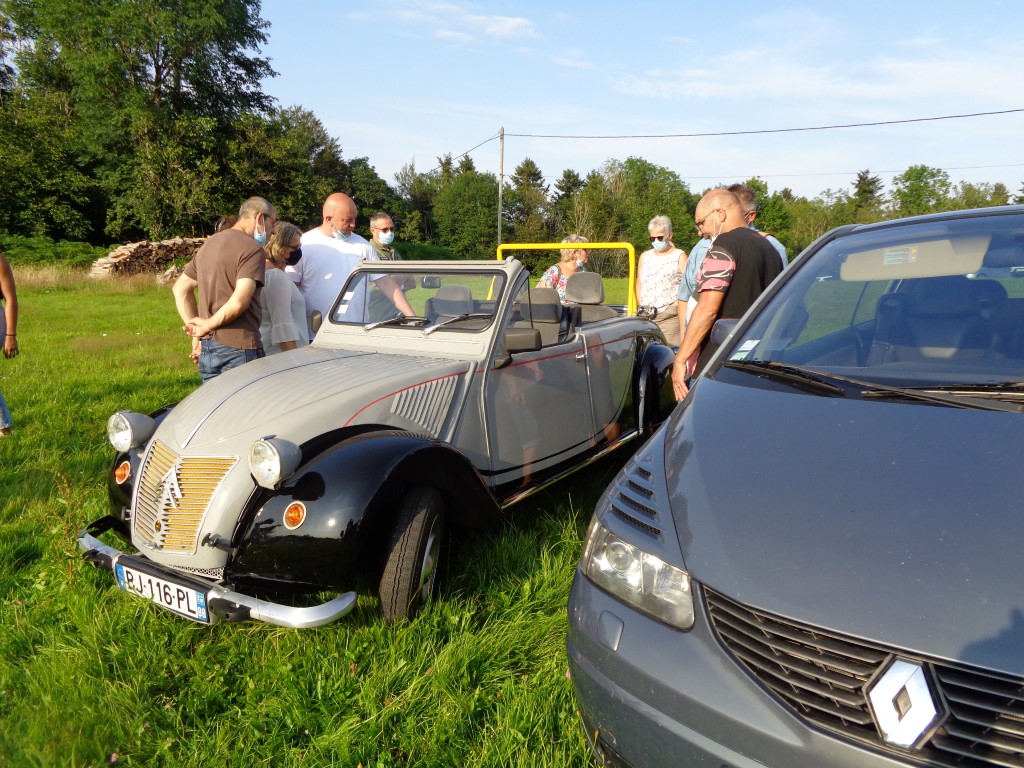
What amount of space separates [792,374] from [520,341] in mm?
1687

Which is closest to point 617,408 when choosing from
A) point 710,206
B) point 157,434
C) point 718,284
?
point 718,284

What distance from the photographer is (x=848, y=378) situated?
85.4 inches

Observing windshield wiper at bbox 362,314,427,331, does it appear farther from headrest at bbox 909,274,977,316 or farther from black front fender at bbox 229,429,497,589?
headrest at bbox 909,274,977,316

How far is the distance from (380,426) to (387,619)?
855 mm

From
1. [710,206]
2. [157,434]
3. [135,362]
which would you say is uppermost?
[710,206]

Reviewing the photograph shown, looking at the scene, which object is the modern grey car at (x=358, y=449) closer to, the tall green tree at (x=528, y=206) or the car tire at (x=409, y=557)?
the car tire at (x=409, y=557)

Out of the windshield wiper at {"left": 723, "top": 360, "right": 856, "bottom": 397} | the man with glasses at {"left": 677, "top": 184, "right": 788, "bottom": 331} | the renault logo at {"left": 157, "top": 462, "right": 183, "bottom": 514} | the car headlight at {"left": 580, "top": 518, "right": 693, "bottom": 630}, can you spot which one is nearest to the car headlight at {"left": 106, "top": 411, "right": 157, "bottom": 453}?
the renault logo at {"left": 157, "top": 462, "right": 183, "bottom": 514}

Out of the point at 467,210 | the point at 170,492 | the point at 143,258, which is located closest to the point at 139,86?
the point at 143,258

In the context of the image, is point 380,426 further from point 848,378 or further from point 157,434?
point 848,378

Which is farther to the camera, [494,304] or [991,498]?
Result: [494,304]

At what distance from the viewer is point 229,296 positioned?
4.54 meters

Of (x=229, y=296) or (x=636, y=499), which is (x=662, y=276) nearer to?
(x=229, y=296)

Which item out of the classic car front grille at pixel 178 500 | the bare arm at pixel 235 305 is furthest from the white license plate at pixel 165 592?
the bare arm at pixel 235 305

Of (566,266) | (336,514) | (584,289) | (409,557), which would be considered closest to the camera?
(336,514)
